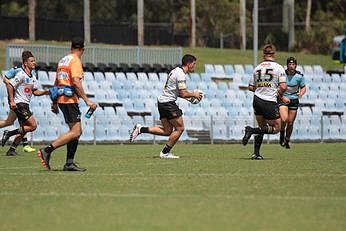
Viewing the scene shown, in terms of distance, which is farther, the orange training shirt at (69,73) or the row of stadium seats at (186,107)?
the row of stadium seats at (186,107)

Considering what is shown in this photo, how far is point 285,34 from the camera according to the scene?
78.9 meters

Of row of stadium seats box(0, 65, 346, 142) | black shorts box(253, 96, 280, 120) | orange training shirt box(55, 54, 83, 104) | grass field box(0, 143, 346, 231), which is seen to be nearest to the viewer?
grass field box(0, 143, 346, 231)

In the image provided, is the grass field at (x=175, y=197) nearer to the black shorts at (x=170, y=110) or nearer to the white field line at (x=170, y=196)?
the white field line at (x=170, y=196)

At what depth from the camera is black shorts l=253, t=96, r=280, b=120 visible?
19672mm

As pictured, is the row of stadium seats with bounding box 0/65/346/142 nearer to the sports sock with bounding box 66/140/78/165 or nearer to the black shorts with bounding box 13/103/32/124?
the black shorts with bounding box 13/103/32/124

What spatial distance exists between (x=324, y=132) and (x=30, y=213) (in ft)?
80.9

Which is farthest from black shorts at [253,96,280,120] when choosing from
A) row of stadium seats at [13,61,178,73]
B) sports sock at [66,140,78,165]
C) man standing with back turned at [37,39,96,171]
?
row of stadium seats at [13,61,178,73]

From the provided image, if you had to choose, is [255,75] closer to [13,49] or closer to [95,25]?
[13,49]

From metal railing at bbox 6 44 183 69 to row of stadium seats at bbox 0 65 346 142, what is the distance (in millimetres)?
3464

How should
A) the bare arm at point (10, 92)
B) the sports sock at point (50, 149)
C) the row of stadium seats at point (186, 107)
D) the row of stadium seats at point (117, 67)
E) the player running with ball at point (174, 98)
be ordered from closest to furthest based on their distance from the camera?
the sports sock at point (50, 149) < the player running with ball at point (174, 98) < the bare arm at point (10, 92) < the row of stadium seats at point (186, 107) < the row of stadium seats at point (117, 67)

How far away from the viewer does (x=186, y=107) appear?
118 feet

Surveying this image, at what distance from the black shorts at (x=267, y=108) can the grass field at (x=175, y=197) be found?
1661mm

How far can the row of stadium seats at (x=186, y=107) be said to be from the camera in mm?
32188

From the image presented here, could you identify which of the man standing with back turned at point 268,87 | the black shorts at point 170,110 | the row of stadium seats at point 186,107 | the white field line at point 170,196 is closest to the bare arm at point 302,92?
the man standing with back turned at point 268,87
